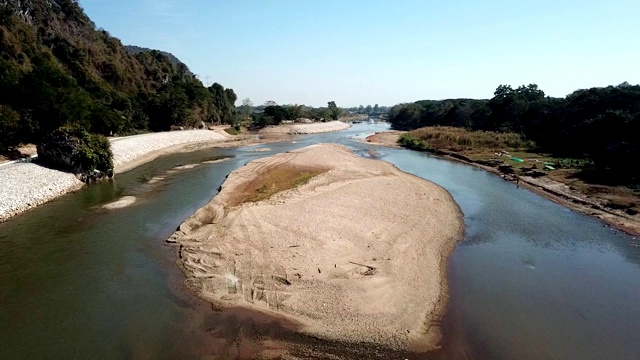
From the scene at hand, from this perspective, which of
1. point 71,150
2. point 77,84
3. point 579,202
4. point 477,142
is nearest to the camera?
point 579,202

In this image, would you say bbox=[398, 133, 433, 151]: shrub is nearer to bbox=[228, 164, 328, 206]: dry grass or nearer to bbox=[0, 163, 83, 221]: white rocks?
bbox=[228, 164, 328, 206]: dry grass

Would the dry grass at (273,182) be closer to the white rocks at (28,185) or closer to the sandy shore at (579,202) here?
the white rocks at (28,185)

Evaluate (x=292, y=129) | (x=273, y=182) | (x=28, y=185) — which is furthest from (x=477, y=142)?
(x=28, y=185)

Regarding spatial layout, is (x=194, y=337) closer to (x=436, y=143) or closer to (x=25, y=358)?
(x=25, y=358)

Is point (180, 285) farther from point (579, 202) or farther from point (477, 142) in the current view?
point (477, 142)

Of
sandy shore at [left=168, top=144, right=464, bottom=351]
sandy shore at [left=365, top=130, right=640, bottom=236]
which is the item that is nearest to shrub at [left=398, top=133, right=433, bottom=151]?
sandy shore at [left=365, top=130, right=640, bottom=236]

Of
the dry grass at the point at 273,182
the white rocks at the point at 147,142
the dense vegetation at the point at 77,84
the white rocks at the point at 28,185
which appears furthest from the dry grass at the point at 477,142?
the white rocks at the point at 28,185

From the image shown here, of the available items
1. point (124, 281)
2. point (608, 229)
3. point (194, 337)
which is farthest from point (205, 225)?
point (608, 229)
